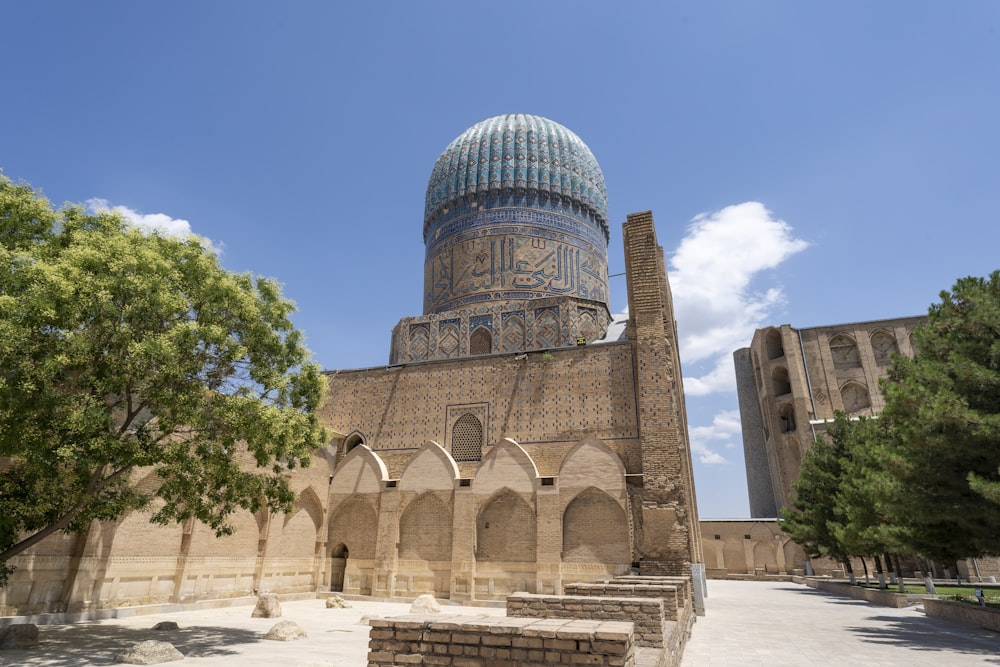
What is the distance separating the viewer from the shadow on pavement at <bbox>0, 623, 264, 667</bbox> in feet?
20.4

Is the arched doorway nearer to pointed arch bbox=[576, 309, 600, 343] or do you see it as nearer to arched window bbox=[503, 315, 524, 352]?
arched window bbox=[503, 315, 524, 352]

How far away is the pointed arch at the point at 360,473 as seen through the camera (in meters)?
15.5

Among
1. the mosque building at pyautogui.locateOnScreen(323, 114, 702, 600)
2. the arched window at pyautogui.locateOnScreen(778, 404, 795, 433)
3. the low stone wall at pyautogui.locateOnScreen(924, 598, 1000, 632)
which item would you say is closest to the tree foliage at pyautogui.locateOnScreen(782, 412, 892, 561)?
the low stone wall at pyautogui.locateOnScreen(924, 598, 1000, 632)

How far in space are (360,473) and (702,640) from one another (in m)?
10.2

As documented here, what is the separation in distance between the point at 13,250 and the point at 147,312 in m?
1.85

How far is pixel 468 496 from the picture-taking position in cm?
1445

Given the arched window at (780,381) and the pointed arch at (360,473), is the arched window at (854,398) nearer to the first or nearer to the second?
the arched window at (780,381)

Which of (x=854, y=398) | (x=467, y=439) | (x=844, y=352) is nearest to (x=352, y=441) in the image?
(x=467, y=439)

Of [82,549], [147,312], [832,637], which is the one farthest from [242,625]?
[832,637]

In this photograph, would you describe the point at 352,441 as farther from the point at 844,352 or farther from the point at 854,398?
the point at 844,352

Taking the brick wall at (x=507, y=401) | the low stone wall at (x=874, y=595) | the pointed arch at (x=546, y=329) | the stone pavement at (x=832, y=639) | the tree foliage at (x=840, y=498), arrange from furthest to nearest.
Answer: the pointed arch at (x=546, y=329)
the brick wall at (x=507, y=401)
the tree foliage at (x=840, y=498)
the low stone wall at (x=874, y=595)
the stone pavement at (x=832, y=639)

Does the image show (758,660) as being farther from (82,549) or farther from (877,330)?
(877,330)

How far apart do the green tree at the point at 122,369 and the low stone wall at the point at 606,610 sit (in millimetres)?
3649

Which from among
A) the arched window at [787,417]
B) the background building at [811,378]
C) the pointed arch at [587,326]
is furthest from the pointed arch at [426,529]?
the arched window at [787,417]
